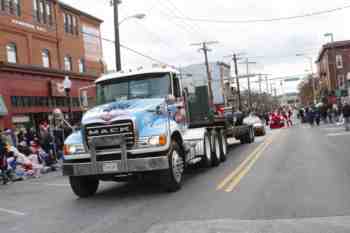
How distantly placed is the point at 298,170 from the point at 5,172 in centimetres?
894

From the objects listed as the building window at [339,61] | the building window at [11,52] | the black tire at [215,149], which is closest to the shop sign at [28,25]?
the building window at [11,52]

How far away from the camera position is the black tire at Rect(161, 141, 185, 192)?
375 inches

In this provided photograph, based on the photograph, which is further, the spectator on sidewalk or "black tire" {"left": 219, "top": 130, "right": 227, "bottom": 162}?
"black tire" {"left": 219, "top": 130, "right": 227, "bottom": 162}

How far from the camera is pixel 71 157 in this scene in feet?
31.8

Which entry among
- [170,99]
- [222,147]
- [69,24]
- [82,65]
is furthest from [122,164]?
[82,65]

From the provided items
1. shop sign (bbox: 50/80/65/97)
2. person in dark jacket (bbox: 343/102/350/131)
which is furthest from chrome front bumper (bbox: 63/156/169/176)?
shop sign (bbox: 50/80/65/97)

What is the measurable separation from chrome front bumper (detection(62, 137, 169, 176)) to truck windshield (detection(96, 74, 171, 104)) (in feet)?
6.26

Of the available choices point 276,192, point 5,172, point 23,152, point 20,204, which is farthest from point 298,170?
point 23,152

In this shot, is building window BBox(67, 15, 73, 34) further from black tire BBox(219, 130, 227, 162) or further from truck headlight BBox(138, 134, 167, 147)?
truck headlight BBox(138, 134, 167, 147)

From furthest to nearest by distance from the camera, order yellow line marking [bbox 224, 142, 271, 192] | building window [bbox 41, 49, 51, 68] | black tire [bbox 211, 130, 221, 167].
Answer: building window [bbox 41, 49, 51, 68], black tire [bbox 211, 130, 221, 167], yellow line marking [bbox 224, 142, 271, 192]

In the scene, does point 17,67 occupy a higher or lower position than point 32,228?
higher

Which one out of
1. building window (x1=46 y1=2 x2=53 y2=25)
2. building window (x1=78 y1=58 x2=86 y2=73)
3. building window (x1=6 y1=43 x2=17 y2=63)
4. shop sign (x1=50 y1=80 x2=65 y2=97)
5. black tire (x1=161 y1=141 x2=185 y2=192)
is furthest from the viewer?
building window (x1=78 y1=58 x2=86 y2=73)

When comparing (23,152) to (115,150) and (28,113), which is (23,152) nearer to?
(115,150)

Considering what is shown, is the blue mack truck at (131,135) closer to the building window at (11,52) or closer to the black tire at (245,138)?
the black tire at (245,138)
